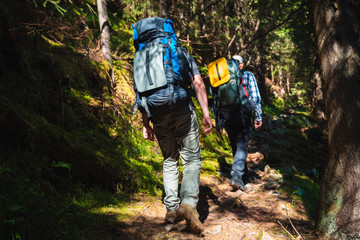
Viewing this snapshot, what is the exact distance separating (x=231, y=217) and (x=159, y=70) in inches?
93.4

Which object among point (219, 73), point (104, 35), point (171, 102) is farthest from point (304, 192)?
point (104, 35)

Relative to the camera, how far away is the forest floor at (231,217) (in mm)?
2870

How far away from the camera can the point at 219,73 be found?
477 cm

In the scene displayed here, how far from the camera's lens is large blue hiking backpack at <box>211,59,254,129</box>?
4.73 metres

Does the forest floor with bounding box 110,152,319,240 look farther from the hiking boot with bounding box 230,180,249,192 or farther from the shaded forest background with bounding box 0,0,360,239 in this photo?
the shaded forest background with bounding box 0,0,360,239

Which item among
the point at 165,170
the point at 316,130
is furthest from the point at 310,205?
the point at 316,130

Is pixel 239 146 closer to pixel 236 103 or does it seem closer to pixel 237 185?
pixel 237 185

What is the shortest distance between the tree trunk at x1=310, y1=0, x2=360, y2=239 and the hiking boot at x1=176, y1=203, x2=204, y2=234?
62.7 inches

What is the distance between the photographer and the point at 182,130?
10.1ft

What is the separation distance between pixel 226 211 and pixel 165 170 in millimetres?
1366

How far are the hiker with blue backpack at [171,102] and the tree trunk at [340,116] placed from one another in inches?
65.0

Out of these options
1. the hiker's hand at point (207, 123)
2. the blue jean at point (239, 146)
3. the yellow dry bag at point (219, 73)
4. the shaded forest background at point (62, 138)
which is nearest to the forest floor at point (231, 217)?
the shaded forest background at point (62, 138)

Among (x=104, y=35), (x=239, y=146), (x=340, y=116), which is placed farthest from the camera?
(x=104, y=35)

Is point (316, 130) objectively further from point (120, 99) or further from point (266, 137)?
point (120, 99)
